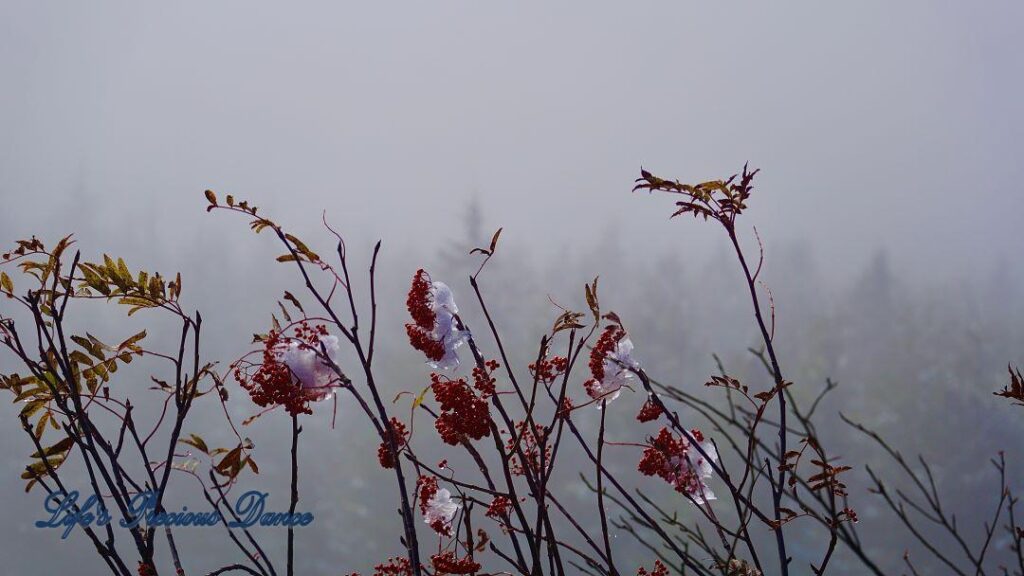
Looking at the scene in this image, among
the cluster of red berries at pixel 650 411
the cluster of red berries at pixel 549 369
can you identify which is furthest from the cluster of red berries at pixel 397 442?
the cluster of red berries at pixel 650 411

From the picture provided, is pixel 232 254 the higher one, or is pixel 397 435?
pixel 232 254

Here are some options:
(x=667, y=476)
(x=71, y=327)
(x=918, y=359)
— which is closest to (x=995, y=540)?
(x=918, y=359)

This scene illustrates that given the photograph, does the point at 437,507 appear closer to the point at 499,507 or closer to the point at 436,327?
the point at 499,507

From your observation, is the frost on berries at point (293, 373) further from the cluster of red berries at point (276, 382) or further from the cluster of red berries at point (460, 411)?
the cluster of red berries at point (460, 411)

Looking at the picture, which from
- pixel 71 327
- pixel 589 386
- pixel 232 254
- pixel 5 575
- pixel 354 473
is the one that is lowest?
pixel 589 386

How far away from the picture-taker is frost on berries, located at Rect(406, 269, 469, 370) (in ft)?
2.97

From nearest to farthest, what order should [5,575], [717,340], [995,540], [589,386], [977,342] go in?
[589,386] < [5,575] < [995,540] < [977,342] < [717,340]

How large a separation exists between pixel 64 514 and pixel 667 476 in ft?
2.60

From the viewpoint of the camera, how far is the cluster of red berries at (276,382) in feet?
2.82

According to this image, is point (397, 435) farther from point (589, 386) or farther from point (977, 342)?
point (977, 342)

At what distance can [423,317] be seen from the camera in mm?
900

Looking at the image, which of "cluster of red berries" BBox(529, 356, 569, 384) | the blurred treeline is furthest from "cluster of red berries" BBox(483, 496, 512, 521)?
the blurred treeline

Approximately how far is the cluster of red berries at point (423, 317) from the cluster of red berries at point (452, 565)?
0.23 meters

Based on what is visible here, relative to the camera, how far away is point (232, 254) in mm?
36281
